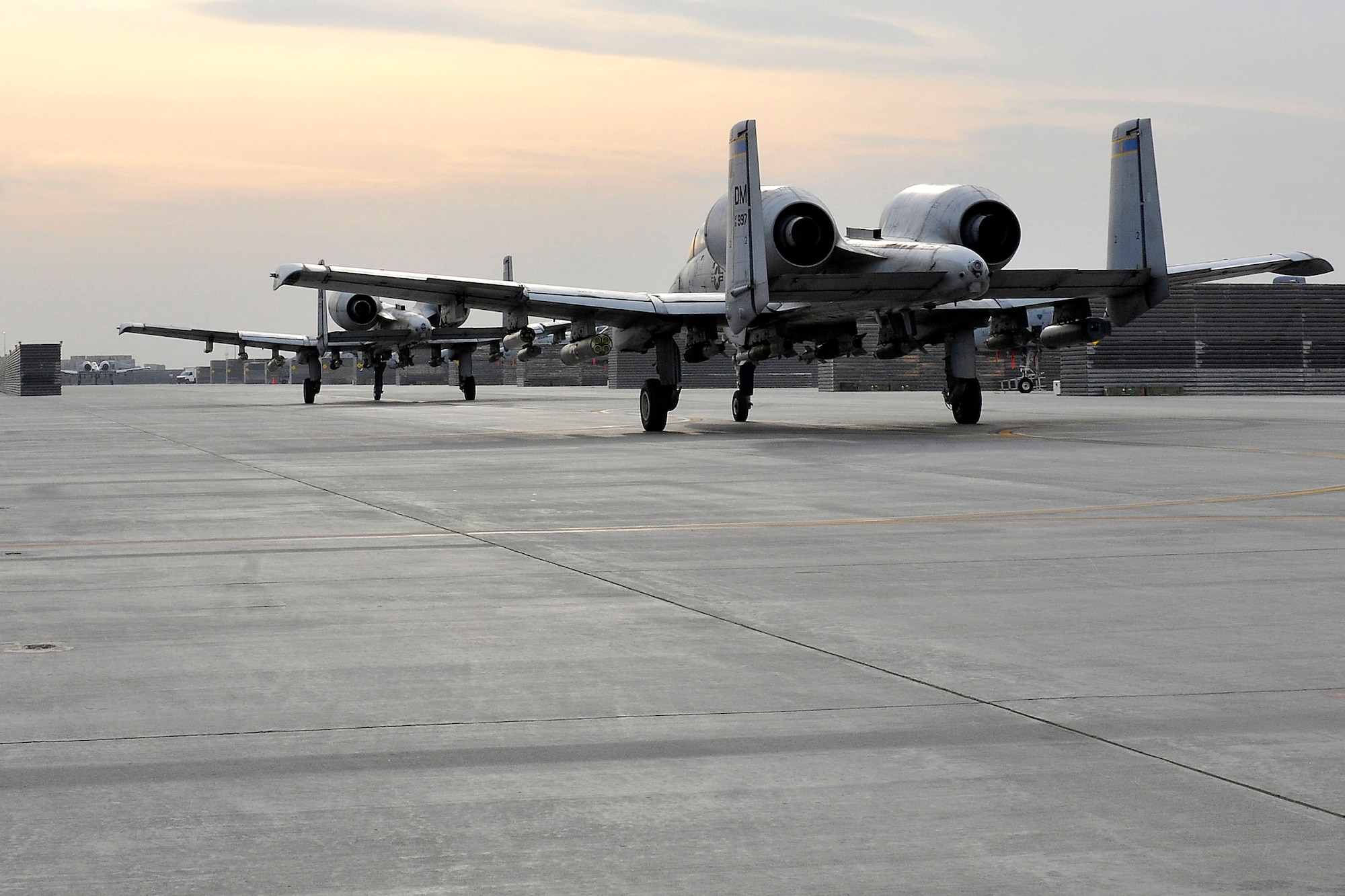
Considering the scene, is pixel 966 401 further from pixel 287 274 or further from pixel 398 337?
pixel 398 337

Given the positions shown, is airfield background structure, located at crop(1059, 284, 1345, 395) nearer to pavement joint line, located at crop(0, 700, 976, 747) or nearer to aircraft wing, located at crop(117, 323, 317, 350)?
aircraft wing, located at crop(117, 323, 317, 350)

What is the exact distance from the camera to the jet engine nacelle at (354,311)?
2203 inches

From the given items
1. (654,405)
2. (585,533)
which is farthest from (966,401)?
(585,533)

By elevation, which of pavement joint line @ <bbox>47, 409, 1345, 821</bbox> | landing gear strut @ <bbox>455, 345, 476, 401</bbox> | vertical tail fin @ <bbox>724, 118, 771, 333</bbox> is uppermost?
vertical tail fin @ <bbox>724, 118, 771, 333</bbox>

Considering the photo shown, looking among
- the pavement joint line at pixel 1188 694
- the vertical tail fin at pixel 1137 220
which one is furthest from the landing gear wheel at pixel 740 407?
the pavement joint line at pixel 1188 694

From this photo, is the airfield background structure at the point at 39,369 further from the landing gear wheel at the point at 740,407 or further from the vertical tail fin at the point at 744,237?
the vertical tail fin at the point at 744,237

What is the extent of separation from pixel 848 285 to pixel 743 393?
9.31m

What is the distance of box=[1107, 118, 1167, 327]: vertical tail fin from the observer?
27.5 meters

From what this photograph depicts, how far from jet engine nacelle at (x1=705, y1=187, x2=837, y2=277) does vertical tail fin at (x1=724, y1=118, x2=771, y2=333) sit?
0.54m

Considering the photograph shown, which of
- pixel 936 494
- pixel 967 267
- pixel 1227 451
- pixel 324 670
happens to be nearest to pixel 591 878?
pixel 324 670

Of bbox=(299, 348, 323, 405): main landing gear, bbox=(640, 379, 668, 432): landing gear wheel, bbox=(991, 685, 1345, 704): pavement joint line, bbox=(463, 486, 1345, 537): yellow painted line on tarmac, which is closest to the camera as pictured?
bbox=(991, 685, 1345, 704): pavement joint line

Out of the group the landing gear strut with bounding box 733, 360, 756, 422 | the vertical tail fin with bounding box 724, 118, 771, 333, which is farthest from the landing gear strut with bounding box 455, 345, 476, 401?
the vertical tail fin with bounding box 724, 118, 771, 333

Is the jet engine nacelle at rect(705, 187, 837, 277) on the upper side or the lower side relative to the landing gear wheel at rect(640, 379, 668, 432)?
upper

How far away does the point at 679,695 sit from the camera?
19.9 feet
